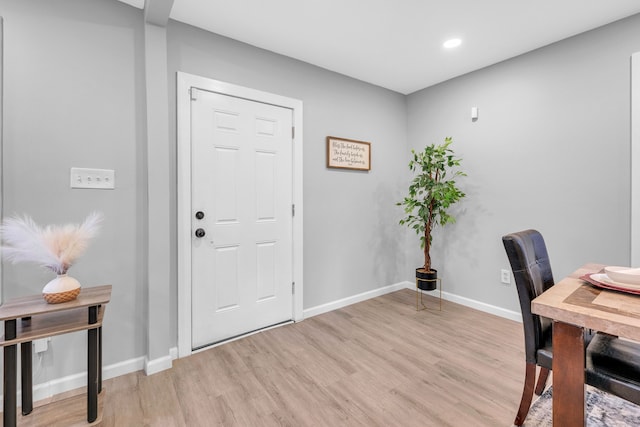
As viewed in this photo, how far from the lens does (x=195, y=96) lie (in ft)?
7.38

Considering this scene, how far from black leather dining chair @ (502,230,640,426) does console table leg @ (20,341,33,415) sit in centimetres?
240

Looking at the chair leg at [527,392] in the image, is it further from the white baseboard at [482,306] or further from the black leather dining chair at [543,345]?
the white baseboard at [482,306]

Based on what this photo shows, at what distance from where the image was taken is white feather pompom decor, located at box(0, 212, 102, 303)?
1437 millimetres

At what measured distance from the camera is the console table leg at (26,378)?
4.93ft

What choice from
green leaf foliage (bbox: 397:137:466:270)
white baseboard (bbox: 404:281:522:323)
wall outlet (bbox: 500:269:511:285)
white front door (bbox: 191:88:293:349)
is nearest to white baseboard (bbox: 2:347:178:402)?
white front door (bbox: 191:88:293:349)

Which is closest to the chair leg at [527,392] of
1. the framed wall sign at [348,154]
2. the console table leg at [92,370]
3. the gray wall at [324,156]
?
the gray wall at [324,156]

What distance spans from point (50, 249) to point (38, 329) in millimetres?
371

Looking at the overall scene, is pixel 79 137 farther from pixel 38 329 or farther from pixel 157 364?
pixel 157 364

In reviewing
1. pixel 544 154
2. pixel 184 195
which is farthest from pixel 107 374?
pixel 544 154

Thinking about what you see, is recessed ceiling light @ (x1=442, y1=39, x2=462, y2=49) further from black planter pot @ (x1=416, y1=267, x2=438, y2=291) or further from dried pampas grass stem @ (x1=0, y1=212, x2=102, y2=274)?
dried pampas grass stem @ (x1=0, y1=212, x2=102, y2=274)

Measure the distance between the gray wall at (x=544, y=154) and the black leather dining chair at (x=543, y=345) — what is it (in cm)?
116

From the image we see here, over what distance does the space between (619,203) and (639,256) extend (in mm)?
396

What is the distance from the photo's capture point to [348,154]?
3.20 m

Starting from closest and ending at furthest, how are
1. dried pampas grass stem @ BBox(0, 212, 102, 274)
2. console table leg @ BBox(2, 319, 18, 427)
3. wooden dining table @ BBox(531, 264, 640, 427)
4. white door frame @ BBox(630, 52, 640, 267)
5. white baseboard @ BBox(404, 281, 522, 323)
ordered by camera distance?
wooden dining table @ BBox(531, 264, 640, 427), console table leg @ BBox(2, 319, 18, 427), dried pampas grass stem @ BBox(0, 212, 102, 274), white door frame @ BBox(630, 52, 640, 267), white baseboard @ BBox(404, 281, 522, 323)
